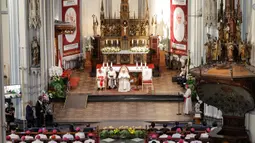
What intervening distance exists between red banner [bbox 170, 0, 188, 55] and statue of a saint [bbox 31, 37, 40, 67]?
1068 cm

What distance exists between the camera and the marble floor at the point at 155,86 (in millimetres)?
29422

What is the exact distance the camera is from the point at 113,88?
30.5 metres

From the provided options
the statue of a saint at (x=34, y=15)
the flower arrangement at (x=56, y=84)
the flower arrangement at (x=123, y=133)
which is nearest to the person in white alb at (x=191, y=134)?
the flower arrangement at (x=123, y=133)

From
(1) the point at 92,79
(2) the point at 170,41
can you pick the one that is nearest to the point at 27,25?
(1) the point at 92,79

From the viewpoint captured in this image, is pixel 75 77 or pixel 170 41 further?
pixel 170 41

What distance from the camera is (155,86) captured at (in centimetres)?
3083

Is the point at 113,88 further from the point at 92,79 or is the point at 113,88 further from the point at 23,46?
the point at 23,46

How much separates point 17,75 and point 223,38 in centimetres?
1059

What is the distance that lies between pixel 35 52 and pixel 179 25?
1169 centimetres

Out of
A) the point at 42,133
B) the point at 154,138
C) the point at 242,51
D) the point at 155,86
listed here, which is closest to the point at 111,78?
the point at 155,86

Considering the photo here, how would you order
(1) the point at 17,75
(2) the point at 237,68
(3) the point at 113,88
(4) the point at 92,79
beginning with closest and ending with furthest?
(2) the point at 237,68
(1) the point at 17,75
(3) the point at 113,88
(4) the point at 92,79

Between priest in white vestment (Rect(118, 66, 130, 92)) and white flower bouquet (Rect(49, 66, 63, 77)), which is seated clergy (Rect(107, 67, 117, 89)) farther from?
white flower bouquet (Rect(49, 66, 63, 77))

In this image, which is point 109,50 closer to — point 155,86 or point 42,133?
point 155,86

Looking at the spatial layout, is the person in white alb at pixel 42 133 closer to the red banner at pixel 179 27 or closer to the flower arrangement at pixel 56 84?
the flower arrangement at pixel 56 84
